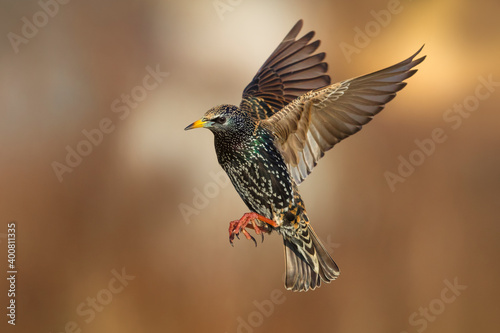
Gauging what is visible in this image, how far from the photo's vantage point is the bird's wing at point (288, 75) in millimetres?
1029

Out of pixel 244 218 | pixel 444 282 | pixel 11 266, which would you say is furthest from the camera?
pixel 444 282

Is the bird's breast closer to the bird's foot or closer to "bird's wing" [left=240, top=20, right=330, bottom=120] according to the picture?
the bird's foot

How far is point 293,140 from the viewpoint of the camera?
94 centimetres

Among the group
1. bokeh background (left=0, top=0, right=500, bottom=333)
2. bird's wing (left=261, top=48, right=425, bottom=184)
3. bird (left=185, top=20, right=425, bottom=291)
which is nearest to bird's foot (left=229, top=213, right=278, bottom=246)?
bird (left=185, top=20, right=425, bottom=291)

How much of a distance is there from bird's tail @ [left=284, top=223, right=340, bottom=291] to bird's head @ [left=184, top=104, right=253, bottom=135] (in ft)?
0.76

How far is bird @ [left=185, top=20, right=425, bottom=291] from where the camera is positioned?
2.69ft

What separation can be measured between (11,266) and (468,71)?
4.71ft

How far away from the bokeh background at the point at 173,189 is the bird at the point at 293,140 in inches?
19.3

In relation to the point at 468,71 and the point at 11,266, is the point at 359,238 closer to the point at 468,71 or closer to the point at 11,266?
the point at 468,71

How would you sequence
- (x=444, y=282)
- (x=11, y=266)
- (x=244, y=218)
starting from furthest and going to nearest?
(x=444, y=282) < (x=11, y=266) < (x=244, y=218)

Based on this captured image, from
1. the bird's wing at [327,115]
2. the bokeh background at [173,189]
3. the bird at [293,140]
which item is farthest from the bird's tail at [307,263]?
the bokeh background at [173,189]

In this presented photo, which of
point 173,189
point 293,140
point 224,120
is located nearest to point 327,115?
point 293,140

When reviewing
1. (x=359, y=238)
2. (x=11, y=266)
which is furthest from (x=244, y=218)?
(x=11, y=266)

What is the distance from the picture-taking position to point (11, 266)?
4.85 ft
